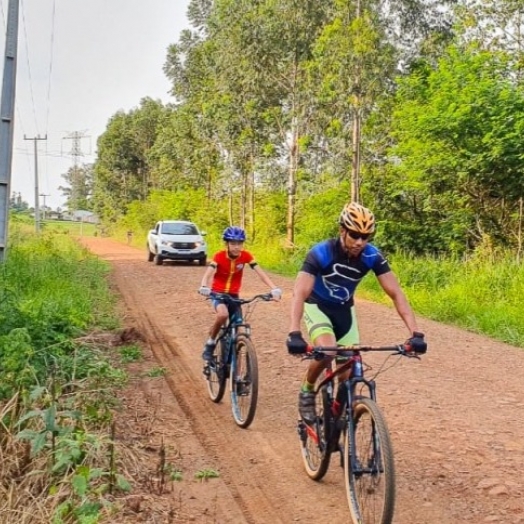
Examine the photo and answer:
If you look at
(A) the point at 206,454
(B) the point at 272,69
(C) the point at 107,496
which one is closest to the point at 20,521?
(C) the point at 107,496

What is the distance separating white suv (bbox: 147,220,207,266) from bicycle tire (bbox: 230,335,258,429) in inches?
Answer: 721

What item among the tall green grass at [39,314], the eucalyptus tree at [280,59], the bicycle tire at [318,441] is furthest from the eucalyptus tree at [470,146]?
the bicycle tire at [318,441]

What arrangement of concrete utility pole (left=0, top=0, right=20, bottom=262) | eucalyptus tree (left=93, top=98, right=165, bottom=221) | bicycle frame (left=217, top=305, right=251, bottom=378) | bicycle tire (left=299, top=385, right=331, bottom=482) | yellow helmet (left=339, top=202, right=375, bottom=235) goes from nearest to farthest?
yellow helmet (left=339, top=202, right=375, bottom=235)
bicycle tire (left=299, top=385, right=331, bottom=482)
bicycle frame (left=217, top=305, right=251, bottom=378)
concrete utility pole (left=0, top=0, right=20, bottom=262)
eucalyptus tree (left=93, top=98, right=165, bottom=221)

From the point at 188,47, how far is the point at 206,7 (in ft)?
12.2

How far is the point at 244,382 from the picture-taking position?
6297 mm

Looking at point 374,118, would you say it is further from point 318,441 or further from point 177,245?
point 318,441

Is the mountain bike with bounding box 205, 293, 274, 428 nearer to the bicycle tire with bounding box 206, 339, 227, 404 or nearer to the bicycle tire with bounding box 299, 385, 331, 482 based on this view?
the bicycle tire with bounding box 206, 339, 227, 404

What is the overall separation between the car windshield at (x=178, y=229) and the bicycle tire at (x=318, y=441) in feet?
69.1

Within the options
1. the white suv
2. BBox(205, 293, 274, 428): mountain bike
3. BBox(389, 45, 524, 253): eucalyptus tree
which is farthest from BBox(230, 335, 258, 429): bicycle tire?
the white suv

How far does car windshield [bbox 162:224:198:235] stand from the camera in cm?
2575

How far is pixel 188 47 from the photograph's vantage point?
1718 inches

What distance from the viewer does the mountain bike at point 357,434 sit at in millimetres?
3750

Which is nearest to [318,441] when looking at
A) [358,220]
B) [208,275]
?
[358,220]

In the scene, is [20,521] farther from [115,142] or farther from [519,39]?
[115,142]
